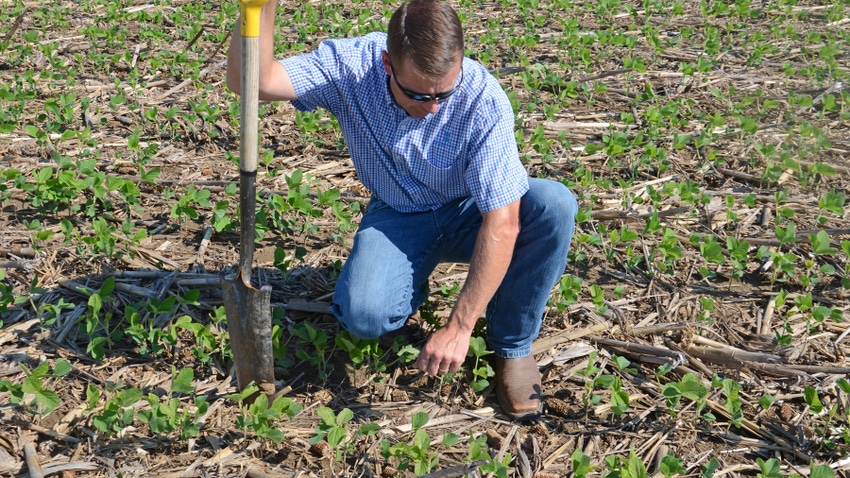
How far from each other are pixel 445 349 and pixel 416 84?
0.88m

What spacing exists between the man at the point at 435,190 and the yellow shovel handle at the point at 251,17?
0.17m

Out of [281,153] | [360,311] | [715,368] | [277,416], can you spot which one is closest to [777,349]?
[715,368]

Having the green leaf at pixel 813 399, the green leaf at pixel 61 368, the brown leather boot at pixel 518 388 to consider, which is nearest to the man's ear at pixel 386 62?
the brown leather boot at pixel 518 388

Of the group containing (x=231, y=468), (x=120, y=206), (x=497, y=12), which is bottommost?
(x=231, y=468)

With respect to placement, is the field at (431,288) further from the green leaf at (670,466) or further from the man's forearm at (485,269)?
the man's forearm at (485,269)

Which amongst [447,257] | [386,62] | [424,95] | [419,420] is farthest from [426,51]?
[419,420]

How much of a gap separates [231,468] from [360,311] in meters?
0.68

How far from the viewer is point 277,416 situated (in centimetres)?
279

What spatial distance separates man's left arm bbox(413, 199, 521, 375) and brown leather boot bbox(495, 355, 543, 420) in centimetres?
33

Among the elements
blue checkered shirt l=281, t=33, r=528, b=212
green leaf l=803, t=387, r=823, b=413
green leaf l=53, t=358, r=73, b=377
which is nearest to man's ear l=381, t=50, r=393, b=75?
blue checkered shirt l=281, t=33, r=528, b=212

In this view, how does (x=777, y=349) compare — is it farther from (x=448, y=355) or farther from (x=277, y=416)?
(x=277, y=416)

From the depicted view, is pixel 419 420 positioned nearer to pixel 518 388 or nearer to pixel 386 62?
pixel 518 388

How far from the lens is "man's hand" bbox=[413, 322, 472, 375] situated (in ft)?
9.14

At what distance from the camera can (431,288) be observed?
12.2 feet
